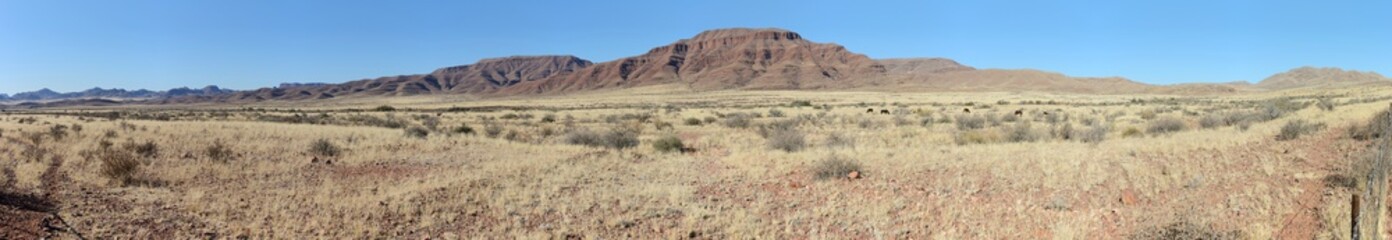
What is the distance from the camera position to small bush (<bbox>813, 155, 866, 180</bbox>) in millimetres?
10562

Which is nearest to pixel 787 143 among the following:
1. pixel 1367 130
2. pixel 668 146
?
pixel 668 146

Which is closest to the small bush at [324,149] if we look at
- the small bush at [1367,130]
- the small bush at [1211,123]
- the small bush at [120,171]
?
the small bush at [120,171]

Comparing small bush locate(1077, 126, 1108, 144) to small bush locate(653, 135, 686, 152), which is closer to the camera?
small bush locate(1077, 126, 1108, 144)

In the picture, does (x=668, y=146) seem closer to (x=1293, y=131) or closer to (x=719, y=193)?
(x=719, y=193)

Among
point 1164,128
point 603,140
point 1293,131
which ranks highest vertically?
point 1293,131

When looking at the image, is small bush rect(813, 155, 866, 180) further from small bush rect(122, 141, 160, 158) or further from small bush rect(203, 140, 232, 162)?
small bush rect(122, 141, 160, 158)

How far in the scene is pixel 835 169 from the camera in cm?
1060

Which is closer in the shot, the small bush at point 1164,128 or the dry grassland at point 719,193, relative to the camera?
the dry grassland at point 719,193

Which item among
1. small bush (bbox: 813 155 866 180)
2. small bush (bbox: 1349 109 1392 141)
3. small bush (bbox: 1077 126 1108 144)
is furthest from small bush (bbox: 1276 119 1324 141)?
small bush (bbox: 813 155 866 180)

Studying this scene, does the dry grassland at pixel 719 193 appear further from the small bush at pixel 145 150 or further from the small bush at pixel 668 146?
the small bush at pixel 668 146

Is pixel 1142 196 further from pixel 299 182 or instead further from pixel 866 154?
pixel 299 182

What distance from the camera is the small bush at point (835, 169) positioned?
34.7 ft

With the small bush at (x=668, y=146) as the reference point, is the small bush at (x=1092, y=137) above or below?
above

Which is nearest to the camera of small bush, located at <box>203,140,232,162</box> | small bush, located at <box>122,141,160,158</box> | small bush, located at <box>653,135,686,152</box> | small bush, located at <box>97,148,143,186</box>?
small bush, located at <box>97,148,143,186</box>
